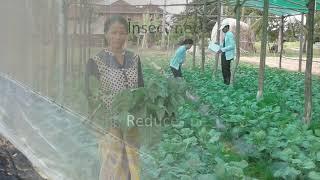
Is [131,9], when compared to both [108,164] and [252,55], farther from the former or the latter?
[252,55]

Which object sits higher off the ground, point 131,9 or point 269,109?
point 131,9

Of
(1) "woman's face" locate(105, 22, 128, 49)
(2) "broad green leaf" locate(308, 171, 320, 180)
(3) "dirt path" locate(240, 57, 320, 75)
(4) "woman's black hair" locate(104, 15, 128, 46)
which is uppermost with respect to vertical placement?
(4) "woman's black hair" locate(104, 15, 128, 46)

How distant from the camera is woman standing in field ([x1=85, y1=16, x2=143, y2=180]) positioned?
6.66ft

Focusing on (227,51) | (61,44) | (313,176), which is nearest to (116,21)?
(61,44)

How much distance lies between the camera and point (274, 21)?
57.8 ft

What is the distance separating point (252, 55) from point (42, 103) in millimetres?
14745

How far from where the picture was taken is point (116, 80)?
6.82ft

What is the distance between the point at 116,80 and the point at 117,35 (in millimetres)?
170

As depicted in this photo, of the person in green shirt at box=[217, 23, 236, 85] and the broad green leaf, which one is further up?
the person in green shirt at box=[217, 23, 236, 85]

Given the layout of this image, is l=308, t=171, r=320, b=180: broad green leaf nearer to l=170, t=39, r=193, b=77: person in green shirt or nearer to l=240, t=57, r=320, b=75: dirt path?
l=170, t=39, r=193, b=77: person in green shirt

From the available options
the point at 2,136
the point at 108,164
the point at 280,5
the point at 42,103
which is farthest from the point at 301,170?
the point at 280,5

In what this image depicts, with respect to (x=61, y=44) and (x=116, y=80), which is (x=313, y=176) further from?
(x=61, y=44)

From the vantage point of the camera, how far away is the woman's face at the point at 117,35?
2.02m

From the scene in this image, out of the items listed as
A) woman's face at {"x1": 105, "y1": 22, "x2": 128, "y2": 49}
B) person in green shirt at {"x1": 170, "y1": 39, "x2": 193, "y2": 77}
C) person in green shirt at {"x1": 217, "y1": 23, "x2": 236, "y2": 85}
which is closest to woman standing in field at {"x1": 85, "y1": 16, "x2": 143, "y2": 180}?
woman's face at {"x1": 105, "y1": 22, "x2": 128, "y2": 49}
